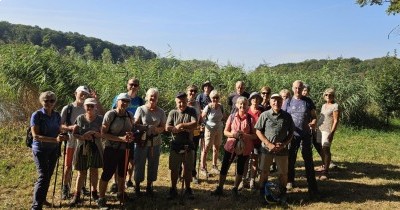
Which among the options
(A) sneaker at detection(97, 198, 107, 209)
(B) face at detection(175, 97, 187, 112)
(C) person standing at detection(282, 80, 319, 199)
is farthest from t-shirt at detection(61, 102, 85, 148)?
(C) person standing at detection(282, 80, 319, 199)

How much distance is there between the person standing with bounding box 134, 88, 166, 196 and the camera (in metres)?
6.22

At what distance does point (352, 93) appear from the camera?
57.3ft

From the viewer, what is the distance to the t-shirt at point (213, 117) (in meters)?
→ 7.79

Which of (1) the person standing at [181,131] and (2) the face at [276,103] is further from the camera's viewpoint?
(1) the person standing at [181,131]

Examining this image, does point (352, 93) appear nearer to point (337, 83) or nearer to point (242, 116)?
point (337, 83)

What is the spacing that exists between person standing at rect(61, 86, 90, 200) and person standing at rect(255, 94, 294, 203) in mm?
2810

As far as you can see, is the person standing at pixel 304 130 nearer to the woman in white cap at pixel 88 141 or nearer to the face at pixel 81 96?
the woman in white cap at pixel 88 141

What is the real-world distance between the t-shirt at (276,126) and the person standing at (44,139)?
2.98 meters

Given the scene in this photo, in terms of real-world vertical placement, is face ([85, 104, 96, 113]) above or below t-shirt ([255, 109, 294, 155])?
above

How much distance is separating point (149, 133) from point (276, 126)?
6.54 ft

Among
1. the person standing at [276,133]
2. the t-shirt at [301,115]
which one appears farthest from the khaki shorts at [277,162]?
the t-shirt at [301,115]

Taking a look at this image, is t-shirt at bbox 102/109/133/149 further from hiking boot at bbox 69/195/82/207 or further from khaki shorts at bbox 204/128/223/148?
khaki shorts at bbox 204/128/223/148

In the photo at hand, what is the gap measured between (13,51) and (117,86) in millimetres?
3653

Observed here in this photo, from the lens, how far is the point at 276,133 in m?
6.13
